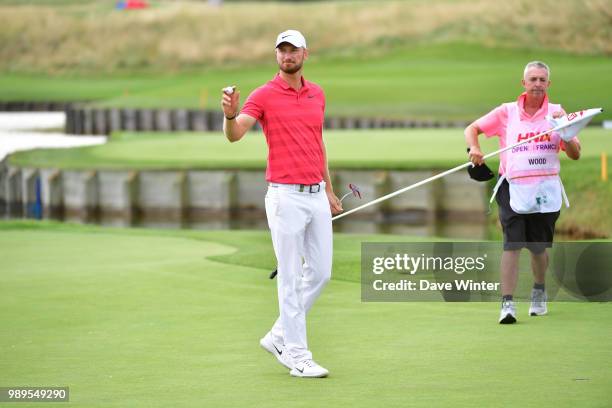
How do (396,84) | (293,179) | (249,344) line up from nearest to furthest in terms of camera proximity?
(293,179) → (249,344) → (396,84)

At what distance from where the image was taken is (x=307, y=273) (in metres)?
9.88

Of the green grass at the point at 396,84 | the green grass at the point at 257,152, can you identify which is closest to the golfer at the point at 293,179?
the green grass at the point at 257,152

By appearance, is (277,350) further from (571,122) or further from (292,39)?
(571,122)

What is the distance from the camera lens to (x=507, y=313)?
37.8ft

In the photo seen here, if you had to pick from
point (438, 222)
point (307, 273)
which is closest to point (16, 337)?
point (307, 273)

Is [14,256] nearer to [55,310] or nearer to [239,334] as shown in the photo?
[55,310]

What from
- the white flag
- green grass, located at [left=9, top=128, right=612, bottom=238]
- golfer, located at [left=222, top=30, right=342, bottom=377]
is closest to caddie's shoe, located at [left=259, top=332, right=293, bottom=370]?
golfer, located at [left=222, top=30, right=342, bottom=377]

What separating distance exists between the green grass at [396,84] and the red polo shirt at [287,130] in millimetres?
41607

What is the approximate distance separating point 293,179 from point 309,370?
1247mm

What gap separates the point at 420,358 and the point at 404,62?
235 ft

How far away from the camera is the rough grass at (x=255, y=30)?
3344 inches

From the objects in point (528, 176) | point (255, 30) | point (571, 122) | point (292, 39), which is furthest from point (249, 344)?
point (255, 30)

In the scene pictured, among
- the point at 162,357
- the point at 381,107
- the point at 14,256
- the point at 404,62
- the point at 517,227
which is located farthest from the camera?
the point at 404,62

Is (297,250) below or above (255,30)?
below
